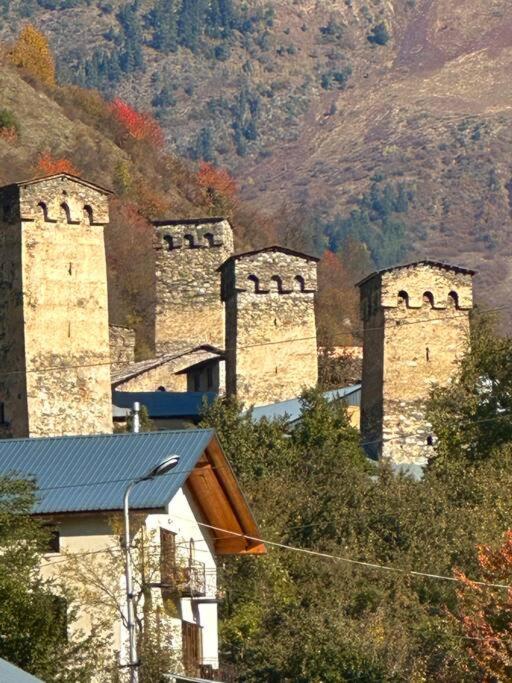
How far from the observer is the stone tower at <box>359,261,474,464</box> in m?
53.7

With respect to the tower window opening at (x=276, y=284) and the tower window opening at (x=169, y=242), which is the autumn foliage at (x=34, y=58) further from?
the tower window opening at (x=276, y=284)

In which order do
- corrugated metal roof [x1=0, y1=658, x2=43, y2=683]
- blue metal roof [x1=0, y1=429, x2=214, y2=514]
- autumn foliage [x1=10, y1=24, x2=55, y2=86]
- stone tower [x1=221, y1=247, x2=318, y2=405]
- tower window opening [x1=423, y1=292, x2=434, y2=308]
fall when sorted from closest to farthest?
corrugated metal roof [x1=0, y1=658, x2=43, y2=683] → blue metal roof [x1=0, y1=429, x2=214, y2=514] → tower window opening [x1=423, y1=292, x2=434, y2=308] → stone tower [x1=221, y1=247, x2=318, y2=405] → autumn foliage [x1=10, y1=24, x2=55, y2=86]

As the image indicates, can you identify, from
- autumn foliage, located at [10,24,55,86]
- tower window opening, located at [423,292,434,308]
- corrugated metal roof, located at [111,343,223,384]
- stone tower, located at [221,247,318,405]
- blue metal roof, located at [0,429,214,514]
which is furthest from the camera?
autumn foliage, located at [10,24,55,86]

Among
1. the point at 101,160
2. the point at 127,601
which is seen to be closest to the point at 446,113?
the point at 101,160

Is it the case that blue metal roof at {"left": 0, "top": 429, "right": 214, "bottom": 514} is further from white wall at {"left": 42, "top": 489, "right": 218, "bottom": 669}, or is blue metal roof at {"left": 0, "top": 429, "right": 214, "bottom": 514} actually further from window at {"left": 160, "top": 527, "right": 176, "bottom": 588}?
window at {"left": 160, "top": 527, "right": 176, "bottom": 588}

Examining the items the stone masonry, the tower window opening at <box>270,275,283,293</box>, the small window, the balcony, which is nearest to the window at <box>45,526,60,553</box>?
the small window

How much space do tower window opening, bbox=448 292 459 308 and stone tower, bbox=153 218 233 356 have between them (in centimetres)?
1580

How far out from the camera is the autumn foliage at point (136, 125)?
11617 centimetres

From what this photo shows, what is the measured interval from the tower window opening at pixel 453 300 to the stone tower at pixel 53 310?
870 cm

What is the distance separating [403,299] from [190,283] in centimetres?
1630

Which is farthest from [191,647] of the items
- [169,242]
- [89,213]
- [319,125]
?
[319,125]

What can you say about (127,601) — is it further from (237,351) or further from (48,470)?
(237,351)

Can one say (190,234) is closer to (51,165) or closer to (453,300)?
(453,300)

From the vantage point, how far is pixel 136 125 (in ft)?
393
